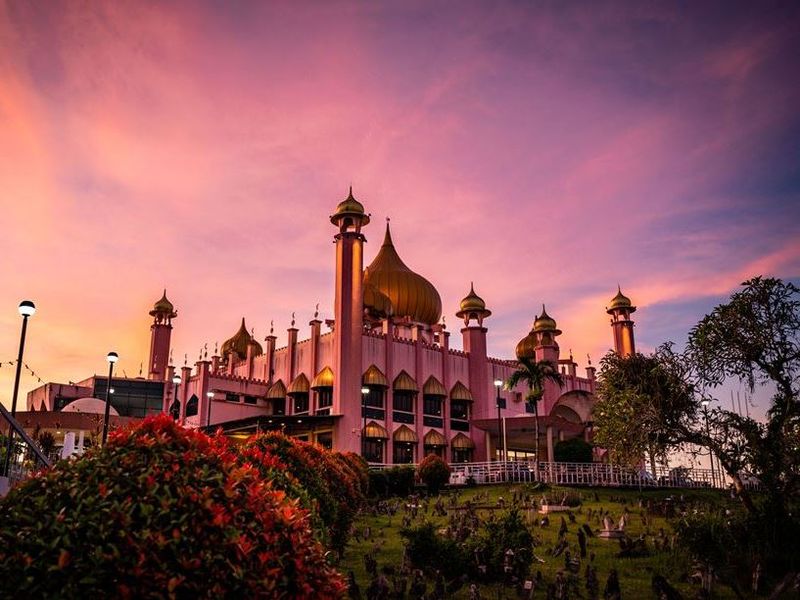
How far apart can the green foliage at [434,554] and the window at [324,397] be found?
36203 mm

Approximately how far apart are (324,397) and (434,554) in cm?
3707

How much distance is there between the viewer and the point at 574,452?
138 feet

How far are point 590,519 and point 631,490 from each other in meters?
15.4

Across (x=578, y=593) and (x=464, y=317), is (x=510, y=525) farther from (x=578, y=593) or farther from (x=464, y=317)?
(x=464, y=317)

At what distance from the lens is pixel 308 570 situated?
518 centimetres

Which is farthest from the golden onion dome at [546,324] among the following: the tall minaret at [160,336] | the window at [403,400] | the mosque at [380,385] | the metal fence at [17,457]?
the metal fence at [17,457]

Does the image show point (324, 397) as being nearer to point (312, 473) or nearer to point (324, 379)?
point (324, 379)

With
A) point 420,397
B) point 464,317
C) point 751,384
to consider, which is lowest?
point 751,384

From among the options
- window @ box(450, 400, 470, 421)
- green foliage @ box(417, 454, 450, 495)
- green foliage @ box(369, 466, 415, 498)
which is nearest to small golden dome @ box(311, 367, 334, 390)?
window @ box(450, 400, 470, 421)

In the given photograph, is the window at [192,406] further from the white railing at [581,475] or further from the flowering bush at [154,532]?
the flowering bush at [154,532]

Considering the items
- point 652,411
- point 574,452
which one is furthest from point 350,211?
point 652,411

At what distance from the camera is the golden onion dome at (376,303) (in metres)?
54.7

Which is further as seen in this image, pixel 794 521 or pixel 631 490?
pixel 631 490

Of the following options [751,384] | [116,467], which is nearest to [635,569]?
[751,384]
